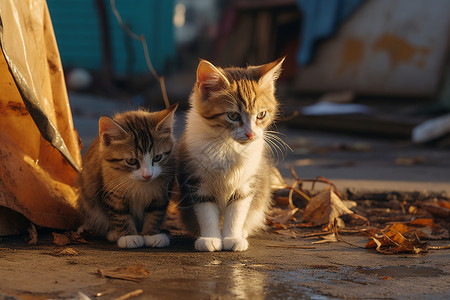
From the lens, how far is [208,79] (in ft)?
10.5

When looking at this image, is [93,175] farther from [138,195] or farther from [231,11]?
[231,11]

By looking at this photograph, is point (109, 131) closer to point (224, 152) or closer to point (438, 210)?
point (224, 152)

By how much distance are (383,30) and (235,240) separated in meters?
6.55

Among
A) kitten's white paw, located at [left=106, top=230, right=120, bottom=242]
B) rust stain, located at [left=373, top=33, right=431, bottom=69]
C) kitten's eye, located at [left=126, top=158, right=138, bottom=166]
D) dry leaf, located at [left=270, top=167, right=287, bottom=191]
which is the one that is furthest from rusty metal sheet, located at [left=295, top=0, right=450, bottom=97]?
kitten's white paw, located at [left=106, top=230, right=120, bottom=242]

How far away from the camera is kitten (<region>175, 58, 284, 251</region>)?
3.13 m

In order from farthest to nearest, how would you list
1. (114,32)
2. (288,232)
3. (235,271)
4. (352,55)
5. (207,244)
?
(114,32) → (352,55) → (288,232) → (207,244) → (235,271)

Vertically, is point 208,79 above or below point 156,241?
above

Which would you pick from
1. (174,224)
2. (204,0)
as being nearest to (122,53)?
(174,224)

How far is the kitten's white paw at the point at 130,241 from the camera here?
302 centimetres

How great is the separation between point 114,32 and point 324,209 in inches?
→ 461

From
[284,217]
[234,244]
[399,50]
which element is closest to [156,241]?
[234,244]

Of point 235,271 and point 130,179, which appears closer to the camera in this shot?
point 235,271

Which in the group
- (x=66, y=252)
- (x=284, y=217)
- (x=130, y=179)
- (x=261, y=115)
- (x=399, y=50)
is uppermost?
(x=399, y=50)

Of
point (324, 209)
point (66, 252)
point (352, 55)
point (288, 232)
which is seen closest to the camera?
point (66, 252)
